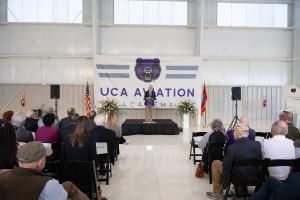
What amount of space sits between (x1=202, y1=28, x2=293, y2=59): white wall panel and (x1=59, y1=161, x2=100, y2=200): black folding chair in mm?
11457

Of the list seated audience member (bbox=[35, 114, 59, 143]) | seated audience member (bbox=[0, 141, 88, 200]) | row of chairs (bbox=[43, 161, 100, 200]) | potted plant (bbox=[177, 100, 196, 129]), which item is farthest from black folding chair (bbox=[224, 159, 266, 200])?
potted plant (bbox=[177, 100, 196, 129])

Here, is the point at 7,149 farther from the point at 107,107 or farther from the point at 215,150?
the point at 107,107

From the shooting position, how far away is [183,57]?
43.7ft

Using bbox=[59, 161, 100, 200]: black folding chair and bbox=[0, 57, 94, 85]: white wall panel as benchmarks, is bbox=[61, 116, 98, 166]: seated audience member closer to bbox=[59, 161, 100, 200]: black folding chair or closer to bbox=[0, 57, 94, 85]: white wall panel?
bbox=[59, 161, 100, 200]: black folding chair

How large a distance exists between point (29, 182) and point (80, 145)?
1.85 meters

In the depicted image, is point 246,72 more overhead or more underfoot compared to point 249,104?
more overhead

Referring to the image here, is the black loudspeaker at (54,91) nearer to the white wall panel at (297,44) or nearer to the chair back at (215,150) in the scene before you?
the chair back at (215,150)

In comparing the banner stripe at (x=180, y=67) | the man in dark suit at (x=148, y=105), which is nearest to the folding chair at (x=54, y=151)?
the man in dark suit at (x=148, y=105)

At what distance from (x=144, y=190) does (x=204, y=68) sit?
33.2 ft

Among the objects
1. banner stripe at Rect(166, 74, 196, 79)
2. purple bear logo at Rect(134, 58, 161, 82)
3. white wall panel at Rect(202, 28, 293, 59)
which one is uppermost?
white wall panel at Rect(202, 28, 293, 59)

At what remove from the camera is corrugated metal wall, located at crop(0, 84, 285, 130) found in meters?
13.9

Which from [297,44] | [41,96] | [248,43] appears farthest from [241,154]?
[297,44]

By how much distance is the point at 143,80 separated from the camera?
1324cm

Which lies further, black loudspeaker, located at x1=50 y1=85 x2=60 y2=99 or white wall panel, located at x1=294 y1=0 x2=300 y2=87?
white wall panel, located at x1=294 y1=0 x2=300 y2=87
